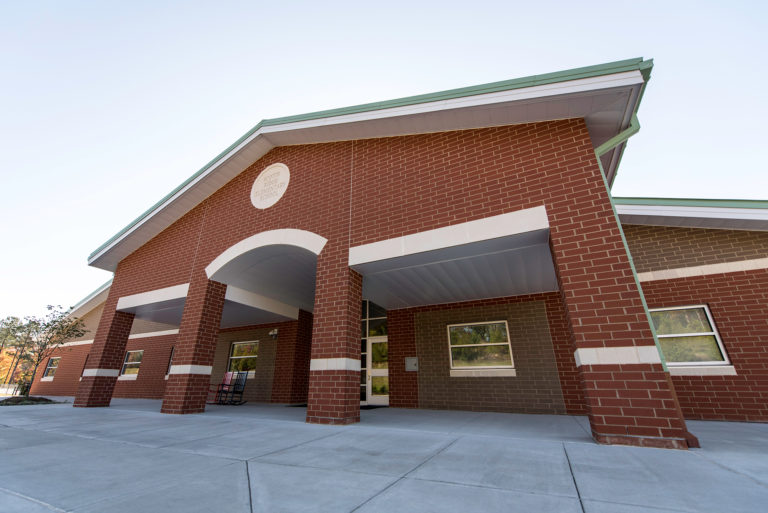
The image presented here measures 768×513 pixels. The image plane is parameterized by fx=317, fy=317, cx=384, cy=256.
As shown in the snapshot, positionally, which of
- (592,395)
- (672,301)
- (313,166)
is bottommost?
(592,395)

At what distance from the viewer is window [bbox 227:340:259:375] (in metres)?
13.0

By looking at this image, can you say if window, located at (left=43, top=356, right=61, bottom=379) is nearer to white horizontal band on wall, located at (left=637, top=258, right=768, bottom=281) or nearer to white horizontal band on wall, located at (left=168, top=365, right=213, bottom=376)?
white horizontal band on wall, located at (left=168, top=365, right=213, bottom=376)

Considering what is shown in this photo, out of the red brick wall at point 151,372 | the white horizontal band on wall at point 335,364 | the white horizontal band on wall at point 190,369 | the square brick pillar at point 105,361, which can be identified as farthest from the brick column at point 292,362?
the white horizontal band on wall at point 335,364

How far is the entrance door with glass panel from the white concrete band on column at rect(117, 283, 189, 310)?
223 inches

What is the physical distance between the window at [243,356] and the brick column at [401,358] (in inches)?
233

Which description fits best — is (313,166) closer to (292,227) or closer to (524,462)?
(292,227)

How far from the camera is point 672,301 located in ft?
23.8

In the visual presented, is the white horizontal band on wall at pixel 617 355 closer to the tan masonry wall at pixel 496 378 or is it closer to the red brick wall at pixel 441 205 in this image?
the red brick wall at pixel 441 205

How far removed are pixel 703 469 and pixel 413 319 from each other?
802 cm

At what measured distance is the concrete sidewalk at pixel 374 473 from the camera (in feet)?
7.20

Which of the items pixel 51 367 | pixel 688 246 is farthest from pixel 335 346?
pixel 51 367

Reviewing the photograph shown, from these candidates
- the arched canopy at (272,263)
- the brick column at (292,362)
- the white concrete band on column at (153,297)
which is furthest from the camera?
the brick column at (292,362)

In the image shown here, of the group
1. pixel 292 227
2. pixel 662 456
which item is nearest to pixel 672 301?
pixel 662 456

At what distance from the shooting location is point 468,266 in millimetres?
7367
